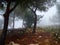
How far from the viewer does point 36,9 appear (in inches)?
95.7

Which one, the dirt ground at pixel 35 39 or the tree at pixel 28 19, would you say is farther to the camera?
the tree at pixel 28 19

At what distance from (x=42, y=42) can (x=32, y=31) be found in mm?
257

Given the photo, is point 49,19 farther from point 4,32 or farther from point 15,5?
point 4,32

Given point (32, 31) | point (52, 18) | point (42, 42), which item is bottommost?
point (42, 42)

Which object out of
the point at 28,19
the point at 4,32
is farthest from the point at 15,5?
the point at 4,32

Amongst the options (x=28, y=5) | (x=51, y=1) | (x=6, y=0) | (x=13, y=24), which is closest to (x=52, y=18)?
(x=51, y=1)

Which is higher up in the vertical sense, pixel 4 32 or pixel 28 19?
pixel 28 19

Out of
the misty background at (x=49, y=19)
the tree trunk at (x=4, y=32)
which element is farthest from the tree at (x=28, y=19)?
the tree trunk at (x=4, y=32)

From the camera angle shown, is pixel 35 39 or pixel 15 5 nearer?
pixel 35 39

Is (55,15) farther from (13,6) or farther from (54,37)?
(13,6)

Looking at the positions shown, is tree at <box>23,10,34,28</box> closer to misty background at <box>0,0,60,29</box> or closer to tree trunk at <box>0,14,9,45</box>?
misty background at <box>0,0,60,29</box>

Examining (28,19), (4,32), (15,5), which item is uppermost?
(15,5)

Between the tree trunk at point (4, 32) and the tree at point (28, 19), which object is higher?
the tree at point (28, 19)

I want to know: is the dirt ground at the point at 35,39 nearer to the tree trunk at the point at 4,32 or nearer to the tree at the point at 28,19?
the tree trunk at the point at 4,32
